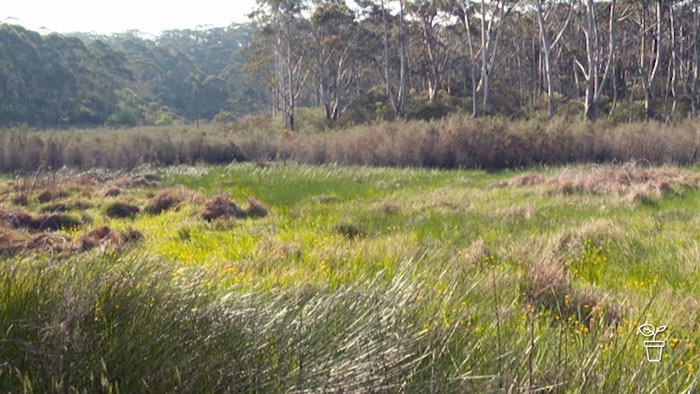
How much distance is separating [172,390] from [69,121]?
204 feet

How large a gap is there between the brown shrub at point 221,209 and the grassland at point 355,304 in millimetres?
160

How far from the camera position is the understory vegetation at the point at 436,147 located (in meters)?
21.7

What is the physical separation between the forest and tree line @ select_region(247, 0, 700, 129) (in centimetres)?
13

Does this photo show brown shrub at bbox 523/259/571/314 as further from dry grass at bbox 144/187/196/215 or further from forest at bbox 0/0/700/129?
forest at bbox 0/0/700/129

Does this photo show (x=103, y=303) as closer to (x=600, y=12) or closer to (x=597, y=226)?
(x=597, y=226)

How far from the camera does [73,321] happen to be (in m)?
2.29

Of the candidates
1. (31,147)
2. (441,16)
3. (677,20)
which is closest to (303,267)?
(31,147)

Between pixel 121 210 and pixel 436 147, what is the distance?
15107 millimetres

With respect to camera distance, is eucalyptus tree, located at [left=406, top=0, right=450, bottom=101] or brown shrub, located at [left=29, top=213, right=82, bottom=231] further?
eucalyptus tree, located at [left=406, top=0, right=450, bottom=101]

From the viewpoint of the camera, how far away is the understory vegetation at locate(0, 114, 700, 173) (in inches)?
853

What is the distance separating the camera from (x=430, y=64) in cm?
4319

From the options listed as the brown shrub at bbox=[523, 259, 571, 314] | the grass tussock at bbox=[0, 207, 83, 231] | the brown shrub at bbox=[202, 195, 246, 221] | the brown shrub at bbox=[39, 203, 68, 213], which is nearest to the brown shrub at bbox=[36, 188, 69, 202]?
the brown shrub at bbox=[39, 203, 68, 213]

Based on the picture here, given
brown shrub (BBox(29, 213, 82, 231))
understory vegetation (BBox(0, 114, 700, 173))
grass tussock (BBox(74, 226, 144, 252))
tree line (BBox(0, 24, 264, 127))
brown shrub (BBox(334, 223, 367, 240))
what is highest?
tree line (BBox(0, 24, 264, 127))

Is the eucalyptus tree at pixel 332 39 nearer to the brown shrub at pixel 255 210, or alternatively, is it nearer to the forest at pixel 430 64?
the forest at pixel 430 64
